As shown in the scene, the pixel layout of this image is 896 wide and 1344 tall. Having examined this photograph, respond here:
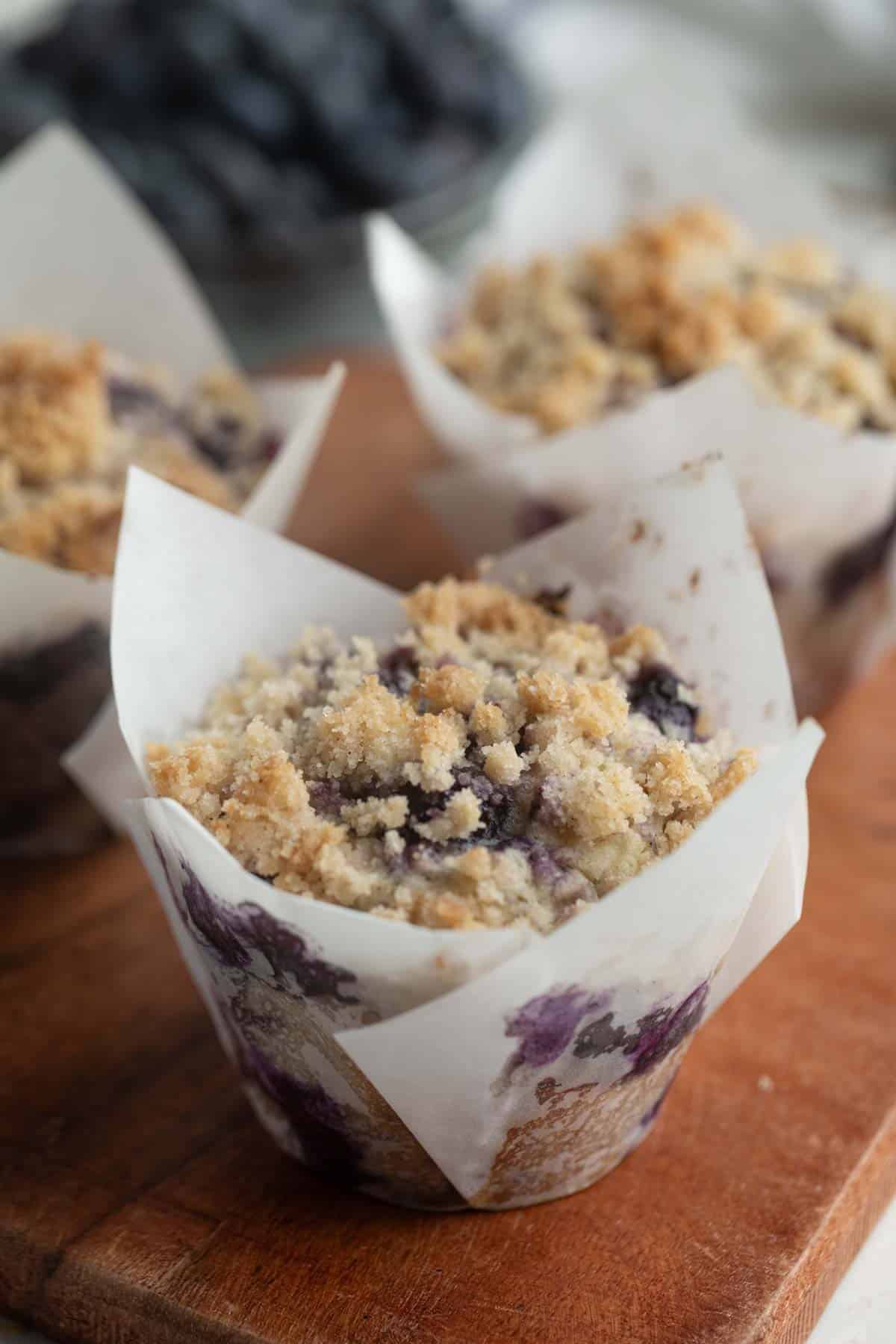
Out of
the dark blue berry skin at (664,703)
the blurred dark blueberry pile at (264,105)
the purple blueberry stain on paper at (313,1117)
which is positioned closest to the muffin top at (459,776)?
the dark blue berry skin at (664,703)

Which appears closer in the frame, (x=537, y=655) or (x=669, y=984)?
(x=669, y=984)

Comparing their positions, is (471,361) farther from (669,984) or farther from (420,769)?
(669,984)

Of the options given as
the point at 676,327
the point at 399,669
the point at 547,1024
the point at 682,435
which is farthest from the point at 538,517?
the point at 547,1024

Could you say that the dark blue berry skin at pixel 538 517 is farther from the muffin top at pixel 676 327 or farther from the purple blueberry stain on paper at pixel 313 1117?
the purple blueberry stain on paper at pixel 313 1117

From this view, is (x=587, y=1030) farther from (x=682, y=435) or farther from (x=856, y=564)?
(x=856, y=564)

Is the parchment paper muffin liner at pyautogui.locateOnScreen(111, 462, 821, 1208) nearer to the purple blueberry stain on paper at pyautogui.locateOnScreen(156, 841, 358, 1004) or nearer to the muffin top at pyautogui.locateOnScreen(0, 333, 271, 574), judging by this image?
the purple blueberry stain on paper at pyautogui.locateOnScreen(156, 841, 358, 1004)

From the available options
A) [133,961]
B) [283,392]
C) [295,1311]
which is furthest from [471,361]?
[295,1311]
